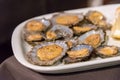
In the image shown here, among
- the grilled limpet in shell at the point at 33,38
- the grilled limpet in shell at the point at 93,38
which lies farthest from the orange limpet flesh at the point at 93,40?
the grilled limpet in shell at the point at 33,38

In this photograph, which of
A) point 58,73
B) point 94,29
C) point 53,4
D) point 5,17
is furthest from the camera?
point 53,4

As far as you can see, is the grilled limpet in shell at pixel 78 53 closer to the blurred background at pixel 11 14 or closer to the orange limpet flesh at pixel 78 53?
the orange limpet flesh at pixel 78 53

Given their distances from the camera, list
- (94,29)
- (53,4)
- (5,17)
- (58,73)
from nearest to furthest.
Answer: (58,73), (94,29), (5,17), (53,4)

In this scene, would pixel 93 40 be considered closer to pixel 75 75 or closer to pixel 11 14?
pixel 75 75

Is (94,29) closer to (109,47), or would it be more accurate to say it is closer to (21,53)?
(109,47)

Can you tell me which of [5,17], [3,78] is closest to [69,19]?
[3,78]

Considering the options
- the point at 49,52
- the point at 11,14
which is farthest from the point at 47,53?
the point at 11,14
